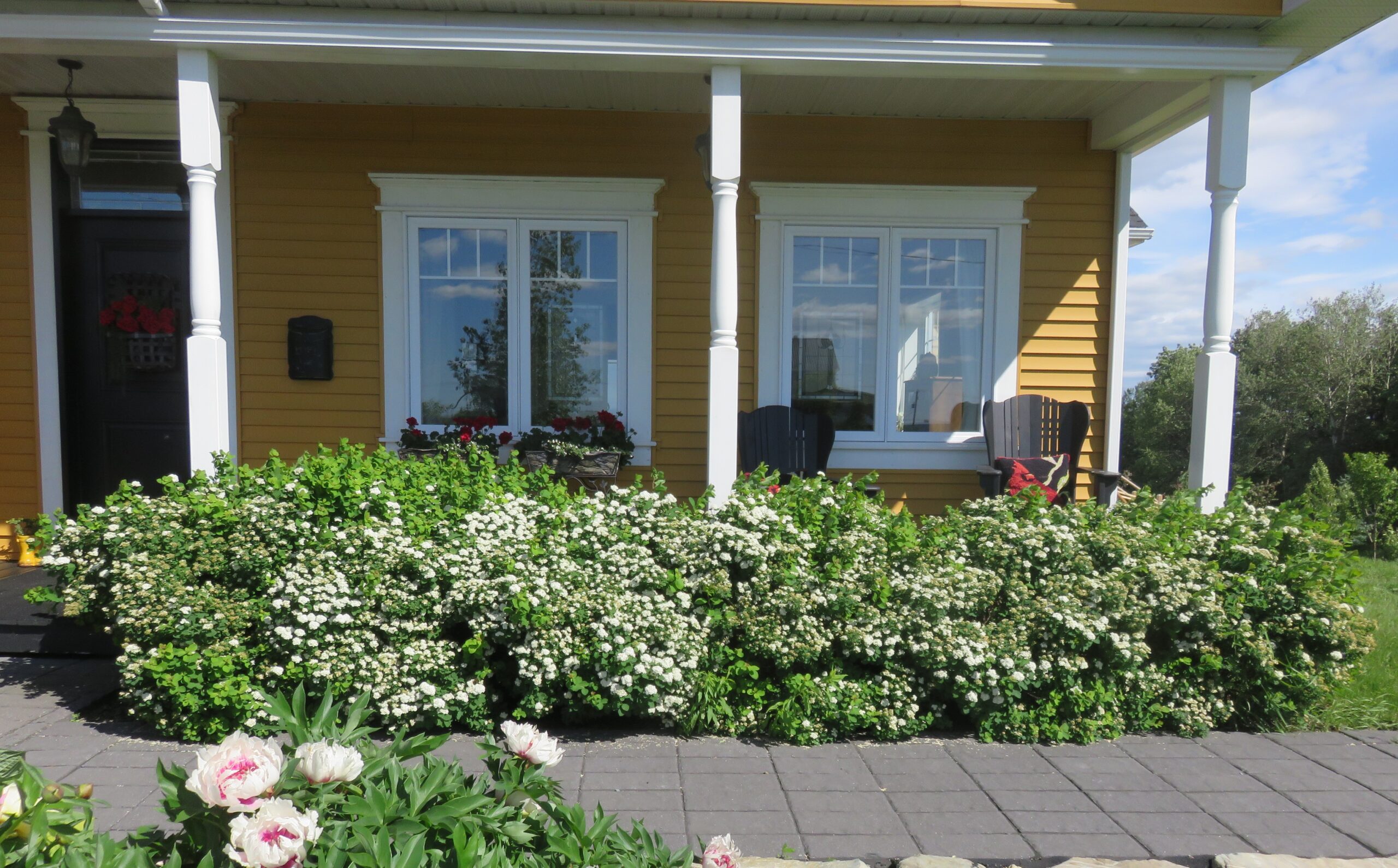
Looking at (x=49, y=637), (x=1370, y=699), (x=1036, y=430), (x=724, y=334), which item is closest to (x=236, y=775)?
(x=724, y=334)

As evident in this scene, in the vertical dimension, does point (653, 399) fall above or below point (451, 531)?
above

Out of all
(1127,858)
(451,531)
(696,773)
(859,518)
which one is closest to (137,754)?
(451,531)

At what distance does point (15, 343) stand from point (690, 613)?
4.81 metres

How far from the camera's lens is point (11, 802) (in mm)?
1365

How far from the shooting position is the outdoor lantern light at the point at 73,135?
5008 mm

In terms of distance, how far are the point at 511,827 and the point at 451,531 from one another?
2033 mm

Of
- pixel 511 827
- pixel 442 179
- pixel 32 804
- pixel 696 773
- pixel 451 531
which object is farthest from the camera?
pixel 442 179

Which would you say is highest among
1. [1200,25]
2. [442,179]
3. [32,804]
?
[1200,25]

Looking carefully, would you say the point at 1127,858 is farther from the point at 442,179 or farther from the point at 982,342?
the point at 442,179

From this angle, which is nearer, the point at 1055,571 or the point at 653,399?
the point at 1055,571

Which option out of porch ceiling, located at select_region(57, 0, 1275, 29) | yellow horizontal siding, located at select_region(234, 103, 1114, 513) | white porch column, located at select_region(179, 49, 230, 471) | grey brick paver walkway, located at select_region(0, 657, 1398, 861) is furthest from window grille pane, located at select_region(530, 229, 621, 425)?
grey brick paver walkway, located at select_region(0, 657, 1398, 861)

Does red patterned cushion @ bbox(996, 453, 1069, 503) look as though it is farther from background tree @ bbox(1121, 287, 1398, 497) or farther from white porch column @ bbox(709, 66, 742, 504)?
background tree @ bbox(1121, 287, 1398, 497)

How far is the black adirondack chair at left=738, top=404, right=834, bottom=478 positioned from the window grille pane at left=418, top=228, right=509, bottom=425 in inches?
63.9

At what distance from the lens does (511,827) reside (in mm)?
1563
